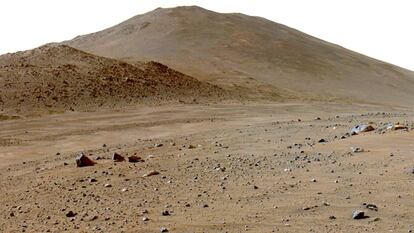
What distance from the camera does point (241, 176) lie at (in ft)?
27.8

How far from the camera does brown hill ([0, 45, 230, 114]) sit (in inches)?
947

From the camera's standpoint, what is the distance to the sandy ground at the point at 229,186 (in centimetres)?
636

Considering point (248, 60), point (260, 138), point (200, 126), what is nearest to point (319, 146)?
point (260, 138)

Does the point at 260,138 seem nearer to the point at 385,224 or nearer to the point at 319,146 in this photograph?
the point at 319,146

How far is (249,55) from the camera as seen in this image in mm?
42844

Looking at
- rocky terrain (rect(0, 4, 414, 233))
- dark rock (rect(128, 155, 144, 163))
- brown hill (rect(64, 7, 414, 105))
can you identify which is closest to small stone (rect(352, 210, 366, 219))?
rocky terrain (rect(0, 4, 414, 233))

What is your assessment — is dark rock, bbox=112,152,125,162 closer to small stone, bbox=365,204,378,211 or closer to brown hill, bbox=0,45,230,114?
small stone, bbox=365,204,378,211

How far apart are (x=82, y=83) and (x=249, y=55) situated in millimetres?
18995

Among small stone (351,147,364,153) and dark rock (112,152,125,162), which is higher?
small stone (351,147,364,153)

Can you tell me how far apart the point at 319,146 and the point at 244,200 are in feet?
11.5

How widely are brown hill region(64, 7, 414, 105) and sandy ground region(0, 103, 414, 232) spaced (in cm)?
2202

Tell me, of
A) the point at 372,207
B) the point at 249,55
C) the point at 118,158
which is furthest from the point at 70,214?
the point at 249,55

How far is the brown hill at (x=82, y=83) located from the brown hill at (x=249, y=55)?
15.8 feet

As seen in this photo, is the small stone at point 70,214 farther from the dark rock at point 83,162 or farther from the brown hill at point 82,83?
the brown hill at point 82,83
